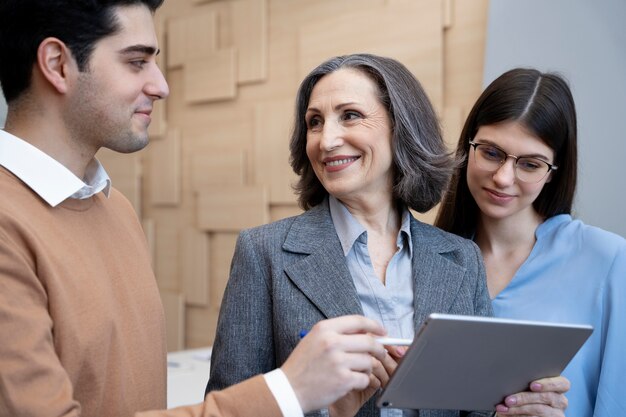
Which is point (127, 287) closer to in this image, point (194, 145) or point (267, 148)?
point (267, 148)

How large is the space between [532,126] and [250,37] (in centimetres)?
208

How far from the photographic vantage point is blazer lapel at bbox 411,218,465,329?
136cm

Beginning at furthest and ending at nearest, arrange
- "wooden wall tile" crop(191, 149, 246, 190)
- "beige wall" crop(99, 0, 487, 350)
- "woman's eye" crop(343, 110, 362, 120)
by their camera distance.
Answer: "wooden wall tile" crop(191, 149, 246, 190) < "beige wall" crop(99, 0, 487, 350) < "woman's eye" crop(343, 110, 362, 120)

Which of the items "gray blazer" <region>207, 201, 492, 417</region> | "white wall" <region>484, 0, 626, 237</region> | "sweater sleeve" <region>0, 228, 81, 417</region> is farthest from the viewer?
"white wall" <region>484, 0, 626, 237</region>

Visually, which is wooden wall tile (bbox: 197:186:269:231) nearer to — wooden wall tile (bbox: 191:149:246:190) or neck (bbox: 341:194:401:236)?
wooden wall tile (bbox: 191:149:246:190)

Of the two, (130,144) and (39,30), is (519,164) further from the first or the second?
(39,30)

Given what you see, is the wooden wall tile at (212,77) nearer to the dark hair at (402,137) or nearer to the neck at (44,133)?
the dark hair at (402,137)

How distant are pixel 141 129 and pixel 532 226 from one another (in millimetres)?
996

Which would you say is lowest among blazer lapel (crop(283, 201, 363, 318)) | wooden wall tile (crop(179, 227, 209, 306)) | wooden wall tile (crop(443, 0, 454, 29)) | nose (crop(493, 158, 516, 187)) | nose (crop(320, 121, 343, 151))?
wooden wall tile (crop(179, 227, 209, 306))

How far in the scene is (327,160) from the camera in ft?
4.61

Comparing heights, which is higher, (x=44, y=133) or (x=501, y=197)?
(x=44, y=133)

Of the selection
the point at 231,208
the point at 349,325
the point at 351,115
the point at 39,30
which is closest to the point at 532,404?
the point at 349,325

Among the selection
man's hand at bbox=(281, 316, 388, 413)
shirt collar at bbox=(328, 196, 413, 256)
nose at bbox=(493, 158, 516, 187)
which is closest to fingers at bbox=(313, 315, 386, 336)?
man's hand at bbox=(281, 316, 388, 413)

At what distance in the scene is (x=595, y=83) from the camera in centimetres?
206
